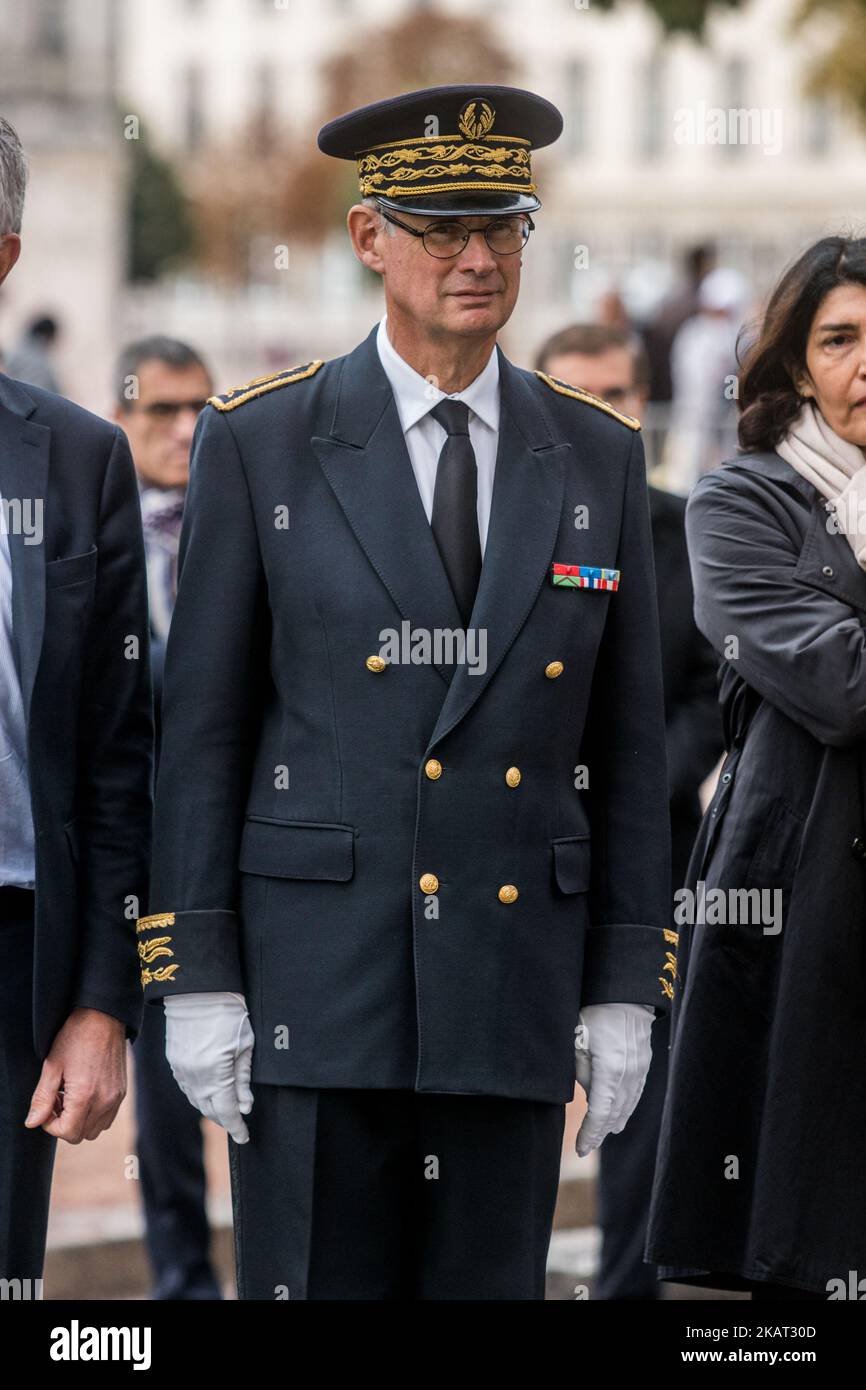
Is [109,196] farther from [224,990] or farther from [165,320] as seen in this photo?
[224,990]

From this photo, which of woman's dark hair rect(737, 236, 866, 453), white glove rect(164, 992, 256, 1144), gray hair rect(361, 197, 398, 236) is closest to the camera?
white glove rect(164, 992, 256, 1144)

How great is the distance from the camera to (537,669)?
3.73 metres

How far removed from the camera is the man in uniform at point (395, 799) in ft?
12.1

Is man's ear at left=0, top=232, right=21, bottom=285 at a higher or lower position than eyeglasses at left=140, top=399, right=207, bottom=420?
lower

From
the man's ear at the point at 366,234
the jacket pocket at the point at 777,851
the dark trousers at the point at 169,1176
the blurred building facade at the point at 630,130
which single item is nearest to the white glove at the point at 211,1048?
the jacket pocket at the point at 777,851

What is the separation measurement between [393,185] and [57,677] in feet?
3.06

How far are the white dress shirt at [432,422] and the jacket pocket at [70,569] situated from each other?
528 mm

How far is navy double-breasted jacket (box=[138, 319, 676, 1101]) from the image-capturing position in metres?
3.68

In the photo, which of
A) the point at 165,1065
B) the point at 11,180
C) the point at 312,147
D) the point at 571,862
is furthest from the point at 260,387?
the point at 312,147

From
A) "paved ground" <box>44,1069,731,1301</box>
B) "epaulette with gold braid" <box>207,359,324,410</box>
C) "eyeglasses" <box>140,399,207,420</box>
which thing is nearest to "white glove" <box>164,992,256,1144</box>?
"epaulette with gold braid" <box>207,359,324,410</box>

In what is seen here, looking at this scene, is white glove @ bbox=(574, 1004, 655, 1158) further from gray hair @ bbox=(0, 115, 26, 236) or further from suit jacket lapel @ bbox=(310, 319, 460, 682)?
gray hair @ bbox=(0, 115, 26, 236)

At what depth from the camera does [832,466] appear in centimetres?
441

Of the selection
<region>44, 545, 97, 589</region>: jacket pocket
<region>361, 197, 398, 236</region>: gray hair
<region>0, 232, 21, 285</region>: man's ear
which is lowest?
<region>44, 545, 97, 589</region>: jacket pocket

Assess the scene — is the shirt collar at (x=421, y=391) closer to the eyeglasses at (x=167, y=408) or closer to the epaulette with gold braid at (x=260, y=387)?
the epaulette with gold braid at (x=260, y=387)
